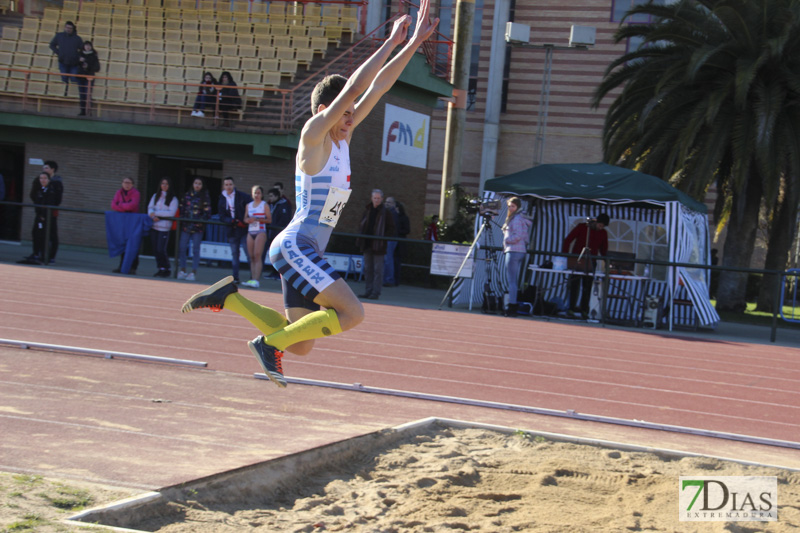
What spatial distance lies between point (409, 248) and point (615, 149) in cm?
570

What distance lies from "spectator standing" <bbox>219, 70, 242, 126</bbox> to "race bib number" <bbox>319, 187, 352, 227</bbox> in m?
17.2

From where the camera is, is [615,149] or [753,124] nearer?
[753,124]

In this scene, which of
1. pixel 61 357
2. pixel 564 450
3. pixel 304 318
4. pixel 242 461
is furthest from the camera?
pixel 61 357

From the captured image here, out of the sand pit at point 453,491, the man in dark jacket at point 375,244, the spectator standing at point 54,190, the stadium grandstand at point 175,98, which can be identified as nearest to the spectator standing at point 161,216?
the spectator standing at point 54,190

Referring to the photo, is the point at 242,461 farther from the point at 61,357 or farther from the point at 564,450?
the point at 61,357

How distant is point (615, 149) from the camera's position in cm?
2084

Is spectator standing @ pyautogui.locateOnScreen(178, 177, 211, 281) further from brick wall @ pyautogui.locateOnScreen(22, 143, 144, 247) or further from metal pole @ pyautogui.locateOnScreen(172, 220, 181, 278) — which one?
brick wall @ pyautogui.locateOnScreen(22, 143, 144, 247)

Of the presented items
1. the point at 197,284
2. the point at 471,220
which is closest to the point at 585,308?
the point at 197,284

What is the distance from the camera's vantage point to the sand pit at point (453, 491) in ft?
12.9

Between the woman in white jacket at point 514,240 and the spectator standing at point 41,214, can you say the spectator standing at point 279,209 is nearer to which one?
the spectator standing at point 41,214

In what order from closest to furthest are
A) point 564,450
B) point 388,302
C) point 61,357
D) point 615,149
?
point 564,450
point 61,357
point 388,302
point 615,149

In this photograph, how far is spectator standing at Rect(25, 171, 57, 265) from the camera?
1662cm

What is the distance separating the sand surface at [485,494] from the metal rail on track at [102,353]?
9.43 feet

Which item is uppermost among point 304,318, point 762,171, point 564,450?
point 762,171
